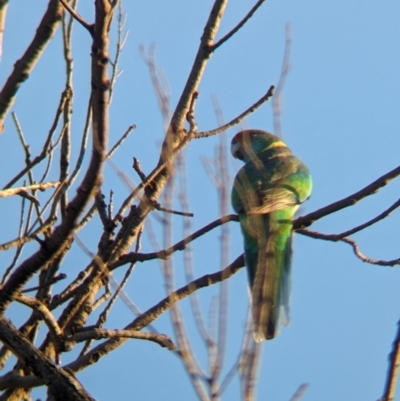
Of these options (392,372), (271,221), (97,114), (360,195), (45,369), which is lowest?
(45,369)

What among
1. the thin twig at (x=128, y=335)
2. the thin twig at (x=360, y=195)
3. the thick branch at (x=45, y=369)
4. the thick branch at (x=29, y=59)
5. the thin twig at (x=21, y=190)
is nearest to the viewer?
the thick branch at (x=45, y=369)

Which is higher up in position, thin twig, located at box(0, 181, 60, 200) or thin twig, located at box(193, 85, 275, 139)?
thin twig, located at box(193, 85, 275, 139)

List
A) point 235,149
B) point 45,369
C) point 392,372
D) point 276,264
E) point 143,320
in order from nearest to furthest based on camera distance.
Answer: point 392,372, point 45,369, point 143,320, point 276,264, point 235,149

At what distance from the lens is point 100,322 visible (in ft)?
12.2

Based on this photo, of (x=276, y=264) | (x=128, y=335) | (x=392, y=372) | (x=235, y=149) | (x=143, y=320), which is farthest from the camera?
(x=235, y=149)

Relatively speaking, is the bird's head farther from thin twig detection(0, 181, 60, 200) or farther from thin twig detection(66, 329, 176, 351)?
thin twig detection(66, 329, 176, 351)

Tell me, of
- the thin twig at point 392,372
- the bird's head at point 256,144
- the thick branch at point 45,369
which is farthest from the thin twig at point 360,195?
the bird's head at point 256,144

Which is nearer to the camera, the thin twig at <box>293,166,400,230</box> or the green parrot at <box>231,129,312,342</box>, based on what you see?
the thin twig at <box>293,166,400,230</box>

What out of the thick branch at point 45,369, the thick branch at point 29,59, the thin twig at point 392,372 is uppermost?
the thick branch at point 29,59

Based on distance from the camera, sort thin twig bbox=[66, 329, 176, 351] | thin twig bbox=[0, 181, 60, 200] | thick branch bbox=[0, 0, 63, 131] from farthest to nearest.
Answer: thick branch bbox=[0, 0, 63, 131] < thin twig bbox=[0, 181, 60, 200] < thin twig bbox=[66, 329, 176, 351]

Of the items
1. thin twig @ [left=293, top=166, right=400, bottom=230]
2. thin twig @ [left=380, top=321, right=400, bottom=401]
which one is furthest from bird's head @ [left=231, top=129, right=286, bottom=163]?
thin twig @ [left=380, top=321, right=400, bottom=401]

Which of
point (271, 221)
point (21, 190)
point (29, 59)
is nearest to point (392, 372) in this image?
point (21, 190)

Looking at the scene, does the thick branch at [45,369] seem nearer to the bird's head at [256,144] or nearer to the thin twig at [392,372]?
the thin twig at [392,372]

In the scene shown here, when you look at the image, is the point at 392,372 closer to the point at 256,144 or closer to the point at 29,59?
the point at 29,59
